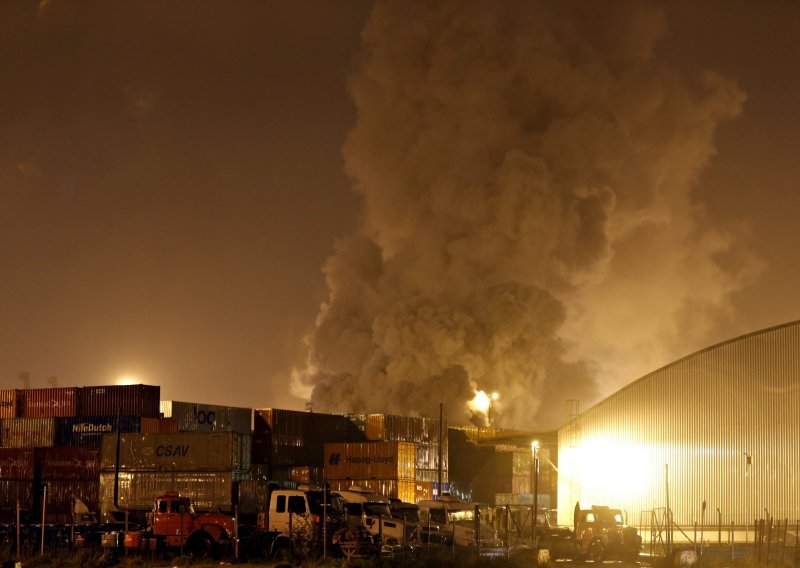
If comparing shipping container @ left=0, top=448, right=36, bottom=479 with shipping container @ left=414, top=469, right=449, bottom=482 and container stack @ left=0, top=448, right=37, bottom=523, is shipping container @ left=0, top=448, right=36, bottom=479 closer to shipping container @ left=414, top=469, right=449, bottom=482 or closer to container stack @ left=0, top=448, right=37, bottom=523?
container stack @ left=0, top=448, right=37, bottom=523

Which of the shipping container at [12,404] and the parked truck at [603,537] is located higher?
the shipping container at [12,404]

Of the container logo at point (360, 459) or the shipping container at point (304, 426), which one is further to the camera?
the shipping container at point (304, 426)

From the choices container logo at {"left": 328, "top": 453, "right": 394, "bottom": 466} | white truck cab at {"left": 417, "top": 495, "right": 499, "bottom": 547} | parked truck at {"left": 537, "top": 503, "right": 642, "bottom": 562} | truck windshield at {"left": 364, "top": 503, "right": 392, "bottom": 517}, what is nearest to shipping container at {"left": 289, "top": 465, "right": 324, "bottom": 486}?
container logo at {"left": 328, "top": 453, "right": 394, "bottom": 466}

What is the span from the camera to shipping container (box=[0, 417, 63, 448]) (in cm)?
5594

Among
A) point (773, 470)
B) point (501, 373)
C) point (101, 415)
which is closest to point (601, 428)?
point (773, 470)

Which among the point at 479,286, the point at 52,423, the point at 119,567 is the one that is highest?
the point at 479,286

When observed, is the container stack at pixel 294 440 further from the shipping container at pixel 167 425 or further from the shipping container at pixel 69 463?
the shipping container at pixel 69 463

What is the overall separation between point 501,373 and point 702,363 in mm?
38821

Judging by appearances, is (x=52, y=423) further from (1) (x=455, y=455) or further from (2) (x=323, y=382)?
(2) (x=323, y=382)

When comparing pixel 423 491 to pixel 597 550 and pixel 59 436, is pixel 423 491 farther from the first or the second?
pixel 597 550

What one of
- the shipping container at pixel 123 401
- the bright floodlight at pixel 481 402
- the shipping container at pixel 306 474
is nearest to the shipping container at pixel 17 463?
the shipping container at pixel 123 401

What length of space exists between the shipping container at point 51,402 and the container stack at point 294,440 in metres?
9.70

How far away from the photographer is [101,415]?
56344 mm

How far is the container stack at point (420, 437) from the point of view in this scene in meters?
59.4
